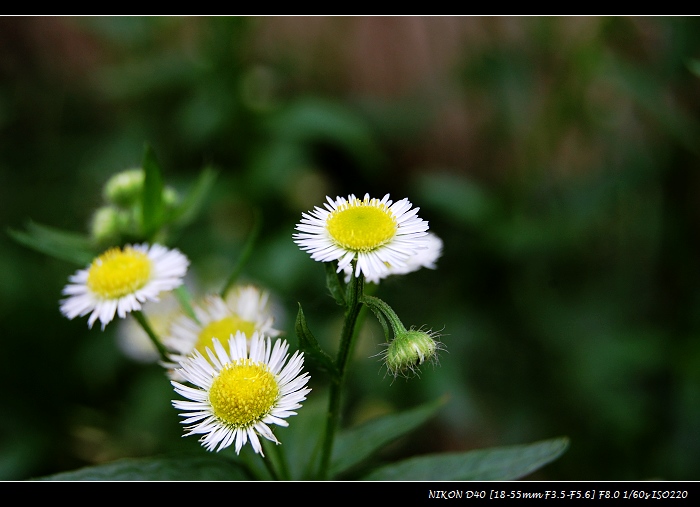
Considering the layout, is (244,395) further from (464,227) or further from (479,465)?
(464,227)

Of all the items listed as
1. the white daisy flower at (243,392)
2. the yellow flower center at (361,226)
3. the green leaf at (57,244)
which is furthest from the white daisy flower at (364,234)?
the green leaf at (57,244)

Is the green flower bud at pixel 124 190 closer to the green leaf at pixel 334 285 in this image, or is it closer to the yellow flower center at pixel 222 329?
the yellow flower center at pixel 222 329

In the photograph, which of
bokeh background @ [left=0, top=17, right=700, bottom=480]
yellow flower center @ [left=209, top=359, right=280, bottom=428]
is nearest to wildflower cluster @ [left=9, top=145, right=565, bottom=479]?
yellow flower center @ [left=209, top=359, right=280, bottom=428]

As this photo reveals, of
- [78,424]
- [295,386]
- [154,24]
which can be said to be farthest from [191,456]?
[154,24]

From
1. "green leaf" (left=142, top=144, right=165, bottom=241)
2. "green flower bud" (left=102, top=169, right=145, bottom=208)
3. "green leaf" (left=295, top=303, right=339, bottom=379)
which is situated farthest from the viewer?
"green flower bud" (left=102, top=169, right=145, bottom=208)

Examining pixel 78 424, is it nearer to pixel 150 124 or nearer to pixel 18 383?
pixel 18 383

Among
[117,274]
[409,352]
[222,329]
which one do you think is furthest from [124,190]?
[409,352]

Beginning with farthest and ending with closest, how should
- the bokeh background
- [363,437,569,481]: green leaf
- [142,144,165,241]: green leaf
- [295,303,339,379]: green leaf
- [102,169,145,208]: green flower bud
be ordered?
the bokeh background, [102,169,145,208]: green flower bud, [142,144,165,241]: green leaf, [363,437,569,481]: green leaf, [295,303,339,379]: green leaf

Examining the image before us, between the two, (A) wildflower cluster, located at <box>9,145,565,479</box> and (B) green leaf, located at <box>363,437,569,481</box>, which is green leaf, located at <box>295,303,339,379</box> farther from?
(B) green leaf, located at <box>363,437,569,481</box>
